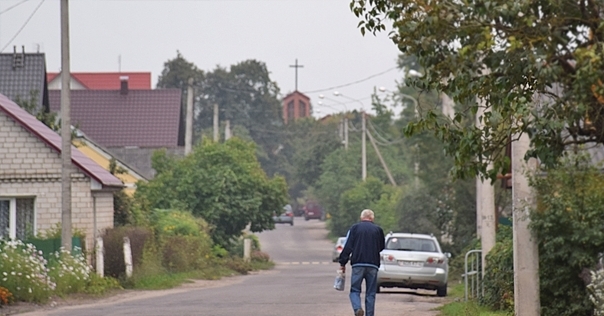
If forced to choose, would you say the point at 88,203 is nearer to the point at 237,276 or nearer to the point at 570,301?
the point at 237,276

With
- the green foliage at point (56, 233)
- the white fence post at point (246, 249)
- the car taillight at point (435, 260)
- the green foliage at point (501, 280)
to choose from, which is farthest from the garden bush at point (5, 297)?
the white fence post at point (246, 249)

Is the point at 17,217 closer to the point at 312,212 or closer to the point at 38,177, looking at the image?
the point at 38,177

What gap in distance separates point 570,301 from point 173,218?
2444 cm

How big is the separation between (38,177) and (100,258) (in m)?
2.88

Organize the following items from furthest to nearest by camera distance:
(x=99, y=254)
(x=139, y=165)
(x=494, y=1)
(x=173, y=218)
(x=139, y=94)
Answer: (x=139, y=94) → (x=139, y=165) → (x=173, y=218) → (x=99, y=254) → (x=494, y=1)

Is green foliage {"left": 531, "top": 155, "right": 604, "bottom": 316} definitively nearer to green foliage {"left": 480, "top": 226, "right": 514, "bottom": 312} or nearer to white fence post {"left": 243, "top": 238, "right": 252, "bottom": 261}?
green foliage {"left": 480, "top": 226, "right": 514, "bottom": 312}

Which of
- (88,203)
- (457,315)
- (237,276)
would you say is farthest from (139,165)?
(457,315)

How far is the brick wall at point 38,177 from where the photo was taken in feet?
96.5

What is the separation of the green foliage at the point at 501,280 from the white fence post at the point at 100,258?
38.5 ft

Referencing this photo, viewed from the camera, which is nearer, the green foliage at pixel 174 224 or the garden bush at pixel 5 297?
the garden bush at pixel 5 297

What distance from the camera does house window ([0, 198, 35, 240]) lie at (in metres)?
29.1

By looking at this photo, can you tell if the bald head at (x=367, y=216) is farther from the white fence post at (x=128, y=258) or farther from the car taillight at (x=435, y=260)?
the white fence post at (x=128, y=258)

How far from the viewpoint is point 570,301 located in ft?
52.3

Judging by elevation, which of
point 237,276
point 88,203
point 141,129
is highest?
point 141,129
